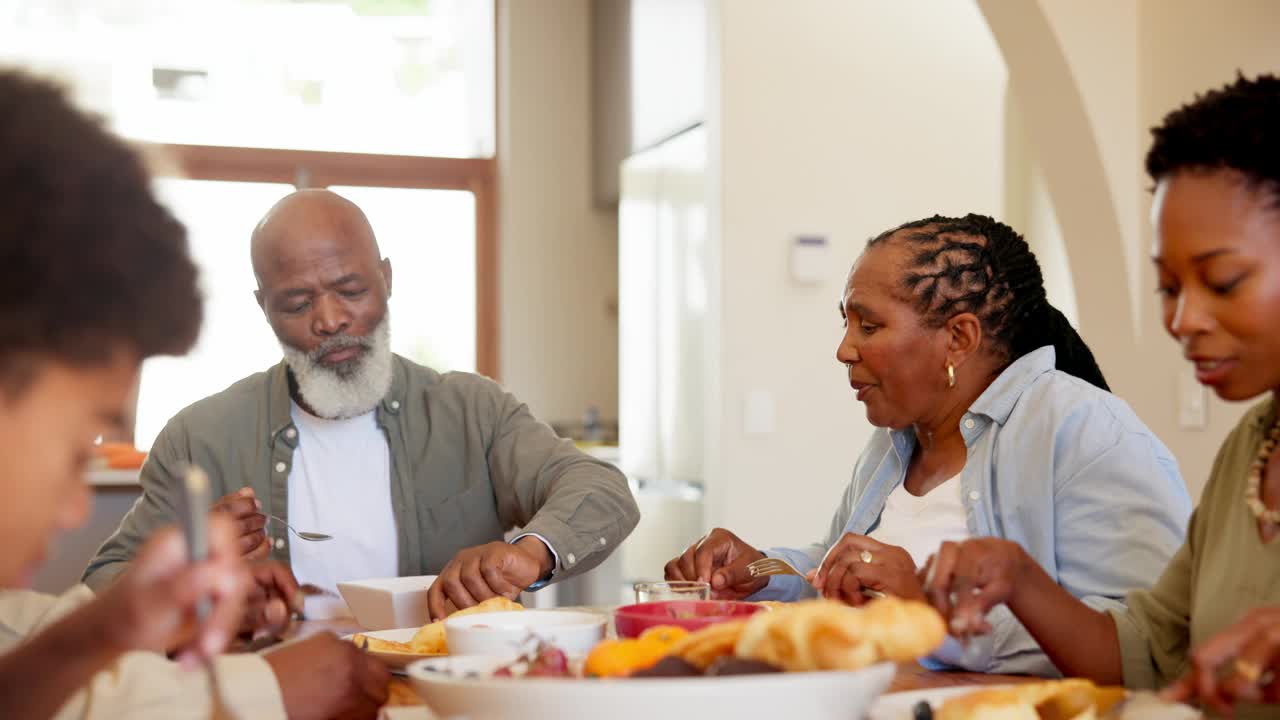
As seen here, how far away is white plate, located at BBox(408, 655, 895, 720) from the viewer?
0.82 meters

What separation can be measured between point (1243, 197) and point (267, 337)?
519cm

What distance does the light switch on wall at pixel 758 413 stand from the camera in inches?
138

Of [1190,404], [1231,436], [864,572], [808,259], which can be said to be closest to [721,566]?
[864,572]

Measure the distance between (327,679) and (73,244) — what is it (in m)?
0.50

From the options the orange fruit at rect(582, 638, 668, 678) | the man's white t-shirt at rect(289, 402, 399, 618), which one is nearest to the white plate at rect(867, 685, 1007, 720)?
the orange fruit at rect(582, 638, 668, 678)

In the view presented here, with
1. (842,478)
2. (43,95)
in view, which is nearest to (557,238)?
(842,478)

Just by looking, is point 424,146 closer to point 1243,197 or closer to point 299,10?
point 299,10

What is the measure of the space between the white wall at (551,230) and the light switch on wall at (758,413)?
2.54 m

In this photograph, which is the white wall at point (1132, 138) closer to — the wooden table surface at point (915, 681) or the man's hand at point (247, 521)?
the wooden table surface at point (915, 681)

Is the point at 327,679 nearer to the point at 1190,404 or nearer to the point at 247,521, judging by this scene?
the point at 247,521

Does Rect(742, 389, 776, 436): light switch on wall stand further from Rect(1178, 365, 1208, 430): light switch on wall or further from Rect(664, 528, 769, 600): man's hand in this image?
Rect(664, 528, 769, 600): man's hand

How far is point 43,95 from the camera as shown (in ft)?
2.43

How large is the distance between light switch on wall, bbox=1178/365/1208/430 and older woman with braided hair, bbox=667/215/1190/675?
5.14ft

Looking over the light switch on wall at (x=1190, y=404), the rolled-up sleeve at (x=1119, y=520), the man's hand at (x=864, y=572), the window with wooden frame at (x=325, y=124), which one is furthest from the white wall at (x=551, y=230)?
the man's hand at (x=864, y=572)
